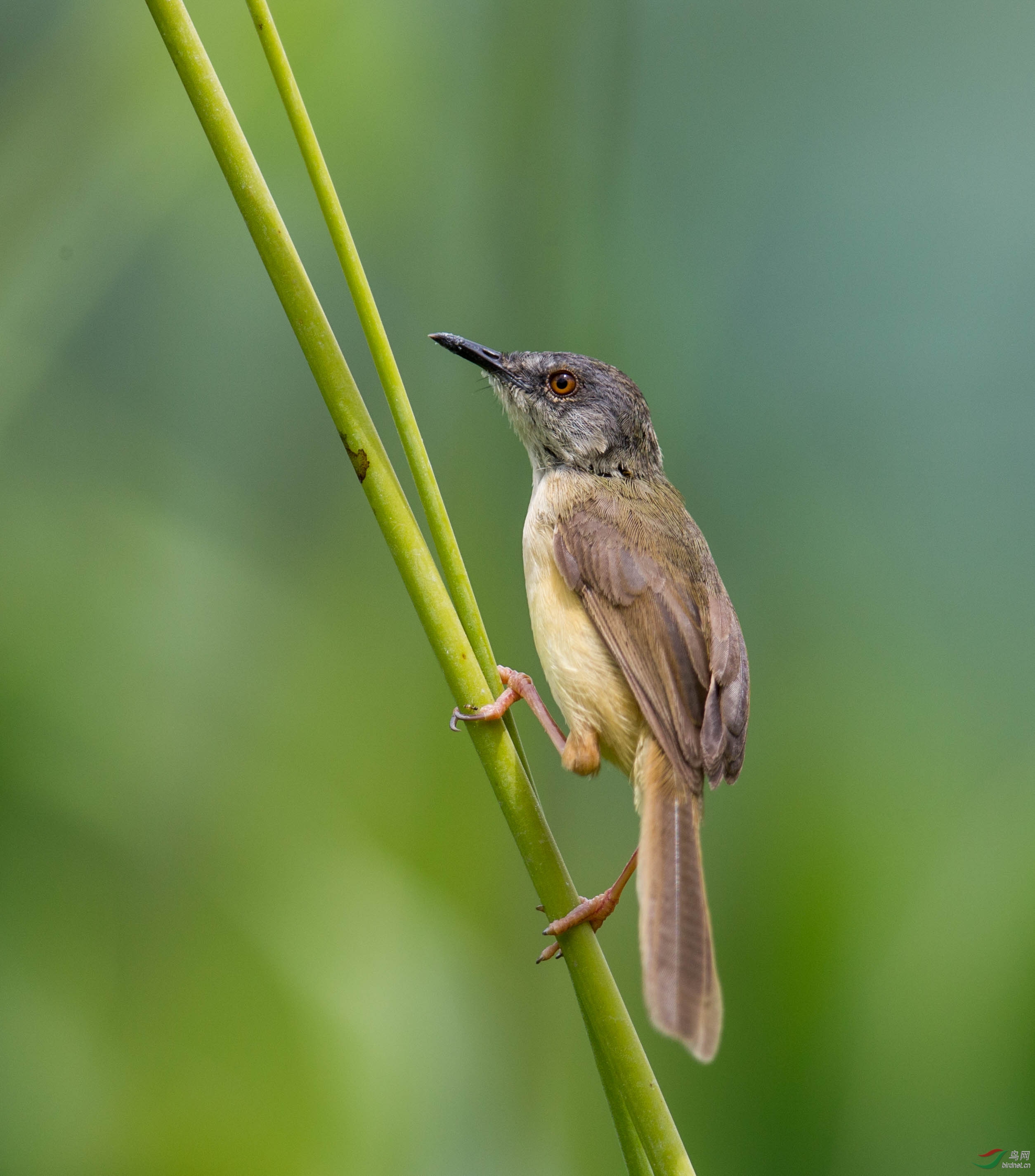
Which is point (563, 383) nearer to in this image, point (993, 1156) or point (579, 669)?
point (579, 669)

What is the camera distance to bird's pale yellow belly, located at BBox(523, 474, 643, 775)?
1.38m

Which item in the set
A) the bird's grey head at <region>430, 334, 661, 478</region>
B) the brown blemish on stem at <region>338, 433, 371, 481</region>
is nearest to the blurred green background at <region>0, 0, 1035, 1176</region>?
the bird's grey head at <region>430, 334, 661, 478</region>

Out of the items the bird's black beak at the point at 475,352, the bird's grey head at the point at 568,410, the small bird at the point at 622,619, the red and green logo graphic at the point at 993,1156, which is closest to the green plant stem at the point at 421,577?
the small bird at the point at 622,619

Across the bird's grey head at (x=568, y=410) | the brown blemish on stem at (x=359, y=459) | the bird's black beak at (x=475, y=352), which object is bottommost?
the brown blemish on stem at (x=359, y=459)

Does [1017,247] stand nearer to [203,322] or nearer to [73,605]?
[203,322]

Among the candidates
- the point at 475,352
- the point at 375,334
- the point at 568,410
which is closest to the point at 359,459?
the point at 375,334

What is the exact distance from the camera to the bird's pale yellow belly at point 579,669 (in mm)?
1381

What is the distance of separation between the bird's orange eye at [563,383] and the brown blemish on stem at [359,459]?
36.1 inches

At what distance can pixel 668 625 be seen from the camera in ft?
4.55

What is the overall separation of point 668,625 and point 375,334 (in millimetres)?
725

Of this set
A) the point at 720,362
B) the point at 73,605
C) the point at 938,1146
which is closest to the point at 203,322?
the point at 73,605

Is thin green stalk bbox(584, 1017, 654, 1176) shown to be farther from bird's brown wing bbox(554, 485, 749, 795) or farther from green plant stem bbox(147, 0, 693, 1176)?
bird's brown wing bbox(554, 485, 749, 795)

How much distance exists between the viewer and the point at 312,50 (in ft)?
7.86

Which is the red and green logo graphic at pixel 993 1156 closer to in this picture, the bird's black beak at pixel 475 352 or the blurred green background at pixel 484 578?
the blurred green background at pixel 484 578
